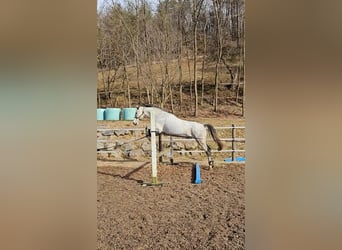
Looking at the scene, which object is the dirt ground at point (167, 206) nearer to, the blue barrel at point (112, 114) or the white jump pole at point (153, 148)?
the white jump pole at point (153, 148)

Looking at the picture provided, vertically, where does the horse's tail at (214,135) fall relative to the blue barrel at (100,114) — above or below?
below

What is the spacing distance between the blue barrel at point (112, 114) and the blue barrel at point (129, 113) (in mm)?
33

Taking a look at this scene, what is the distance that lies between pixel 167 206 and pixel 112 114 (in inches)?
22.9

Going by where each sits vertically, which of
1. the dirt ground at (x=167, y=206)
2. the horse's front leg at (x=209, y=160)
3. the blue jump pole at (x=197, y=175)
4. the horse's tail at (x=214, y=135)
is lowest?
the dirt ground at (x=167, y=206)

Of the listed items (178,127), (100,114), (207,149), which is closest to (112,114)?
(100,114)

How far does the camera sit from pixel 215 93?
1739mm

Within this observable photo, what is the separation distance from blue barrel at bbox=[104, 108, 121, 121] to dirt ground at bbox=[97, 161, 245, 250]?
0.79 ft

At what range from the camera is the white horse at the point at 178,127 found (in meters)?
1.75

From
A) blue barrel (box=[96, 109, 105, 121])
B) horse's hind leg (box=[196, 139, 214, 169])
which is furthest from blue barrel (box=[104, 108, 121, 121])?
horse's hind leg (box=[196, 139, 214, 169])

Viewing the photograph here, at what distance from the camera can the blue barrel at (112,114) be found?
69.2 inches

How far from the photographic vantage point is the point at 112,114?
1.76m

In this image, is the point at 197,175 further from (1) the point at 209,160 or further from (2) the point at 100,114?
(2) the point at 100,114

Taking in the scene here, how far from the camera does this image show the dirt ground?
1.69 meters

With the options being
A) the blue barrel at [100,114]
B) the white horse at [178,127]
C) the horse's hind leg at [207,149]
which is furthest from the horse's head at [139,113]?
the horse's hind leg at [207,149]
